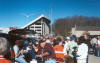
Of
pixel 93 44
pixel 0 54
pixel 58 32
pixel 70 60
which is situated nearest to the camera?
pixel 0 54

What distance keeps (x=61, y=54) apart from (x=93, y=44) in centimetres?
1117

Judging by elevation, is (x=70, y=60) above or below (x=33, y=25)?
below

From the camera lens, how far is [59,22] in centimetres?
9469

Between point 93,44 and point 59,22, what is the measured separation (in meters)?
74.7

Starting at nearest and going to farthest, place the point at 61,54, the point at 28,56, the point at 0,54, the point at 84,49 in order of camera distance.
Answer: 1. the point at 0,54
2. the point at 84,49
3. the point at 61,54
4. the point at 28,56

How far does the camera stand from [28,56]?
34.8 ft

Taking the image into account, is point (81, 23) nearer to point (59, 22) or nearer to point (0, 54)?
point (59, 22)

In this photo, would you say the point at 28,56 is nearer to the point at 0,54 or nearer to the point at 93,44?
the point at 0,54

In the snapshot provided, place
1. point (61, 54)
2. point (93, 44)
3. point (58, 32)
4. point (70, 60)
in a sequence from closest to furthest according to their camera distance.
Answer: point (70, 60)
point (61, 54)
point (93, 44)
point (58, 32)

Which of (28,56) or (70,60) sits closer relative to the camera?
(70,60)

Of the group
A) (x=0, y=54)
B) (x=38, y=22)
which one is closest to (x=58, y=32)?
(x=38, y=22)

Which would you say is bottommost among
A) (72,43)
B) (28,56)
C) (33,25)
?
(28,56)

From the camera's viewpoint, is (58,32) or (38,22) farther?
(58,32)

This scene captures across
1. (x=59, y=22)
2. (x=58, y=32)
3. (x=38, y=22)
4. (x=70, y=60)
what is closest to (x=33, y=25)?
(x=38, y=22)
